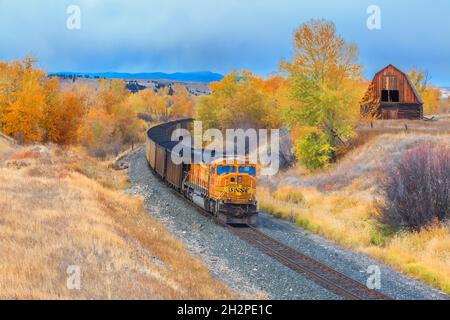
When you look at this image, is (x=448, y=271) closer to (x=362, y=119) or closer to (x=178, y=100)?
(x=362, y=119)

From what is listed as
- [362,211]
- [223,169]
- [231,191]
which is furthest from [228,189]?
[362,211]

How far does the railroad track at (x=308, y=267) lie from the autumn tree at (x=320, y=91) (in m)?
21.3

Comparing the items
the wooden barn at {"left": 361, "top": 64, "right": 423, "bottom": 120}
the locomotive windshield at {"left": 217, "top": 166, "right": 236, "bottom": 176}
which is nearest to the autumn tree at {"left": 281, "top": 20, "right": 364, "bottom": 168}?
the wooden barn at {"left": 361, "top": 64, "right": 423, "bottom": 120}

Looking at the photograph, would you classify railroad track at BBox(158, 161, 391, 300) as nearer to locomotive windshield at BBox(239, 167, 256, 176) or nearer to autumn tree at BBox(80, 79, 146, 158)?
locomotive windshield at BBox(239, 167, 256, 176)

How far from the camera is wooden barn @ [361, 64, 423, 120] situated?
5556cm

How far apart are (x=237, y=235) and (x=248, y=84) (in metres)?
54.0

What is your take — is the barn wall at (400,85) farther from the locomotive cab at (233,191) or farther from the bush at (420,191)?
the locomotive cab at (233,191)

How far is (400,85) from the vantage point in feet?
184

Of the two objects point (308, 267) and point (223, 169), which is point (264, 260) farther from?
point (223, 169)

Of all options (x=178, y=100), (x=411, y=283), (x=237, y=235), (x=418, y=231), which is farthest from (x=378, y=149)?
(x=178, y=100)

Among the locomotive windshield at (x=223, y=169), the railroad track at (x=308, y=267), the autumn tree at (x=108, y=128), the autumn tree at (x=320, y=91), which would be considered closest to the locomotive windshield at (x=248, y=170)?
the locomotive windshield at (x=223, y=169)

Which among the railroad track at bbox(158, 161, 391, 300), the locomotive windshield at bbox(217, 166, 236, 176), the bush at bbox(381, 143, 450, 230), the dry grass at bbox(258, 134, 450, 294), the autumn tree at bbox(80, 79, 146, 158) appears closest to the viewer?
the railroad track at bbox(158, 161, 391, 300)

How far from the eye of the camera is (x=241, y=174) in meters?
23.9

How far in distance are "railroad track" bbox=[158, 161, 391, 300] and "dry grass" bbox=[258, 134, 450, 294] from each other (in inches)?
119
